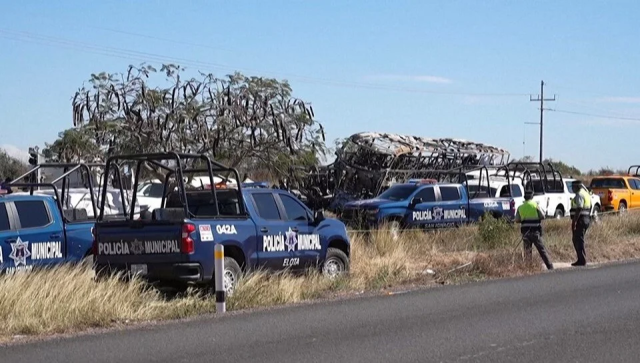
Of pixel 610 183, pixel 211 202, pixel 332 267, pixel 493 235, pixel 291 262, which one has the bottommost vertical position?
pixel 332 267

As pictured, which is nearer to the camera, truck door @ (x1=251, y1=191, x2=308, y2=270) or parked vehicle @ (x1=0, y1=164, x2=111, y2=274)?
parked vehicle @ (x1=0, y1=164, x2=111, y2=274)

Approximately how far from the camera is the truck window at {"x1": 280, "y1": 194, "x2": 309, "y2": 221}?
1647 cm

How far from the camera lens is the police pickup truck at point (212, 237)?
14219 millimetres

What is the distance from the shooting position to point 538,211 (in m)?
20.0

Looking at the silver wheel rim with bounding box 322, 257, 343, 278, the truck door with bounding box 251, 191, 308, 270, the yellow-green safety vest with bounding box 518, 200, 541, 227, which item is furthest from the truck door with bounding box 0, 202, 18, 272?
the yellow-green safety vest with bounding box 518, 200, 541, 227

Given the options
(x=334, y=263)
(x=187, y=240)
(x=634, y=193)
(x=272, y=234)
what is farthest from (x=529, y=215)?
(x=634, y=193)

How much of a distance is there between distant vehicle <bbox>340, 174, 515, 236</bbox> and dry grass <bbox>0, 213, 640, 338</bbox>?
1.49 m

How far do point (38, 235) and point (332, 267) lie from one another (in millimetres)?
5019

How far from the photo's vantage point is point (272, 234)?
621 inches

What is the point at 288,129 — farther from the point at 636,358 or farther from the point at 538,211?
the point at 636,358

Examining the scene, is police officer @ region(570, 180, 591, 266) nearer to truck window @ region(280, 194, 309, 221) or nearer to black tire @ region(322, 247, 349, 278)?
black tire @ region(322, 247, 349, 278)

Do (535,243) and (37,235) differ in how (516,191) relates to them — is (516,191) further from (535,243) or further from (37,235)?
(37,235)

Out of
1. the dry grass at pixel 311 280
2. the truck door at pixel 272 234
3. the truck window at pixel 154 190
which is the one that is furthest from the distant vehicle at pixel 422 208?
the truck door at pixel 272 234

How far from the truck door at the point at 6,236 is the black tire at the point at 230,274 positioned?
3128mm
